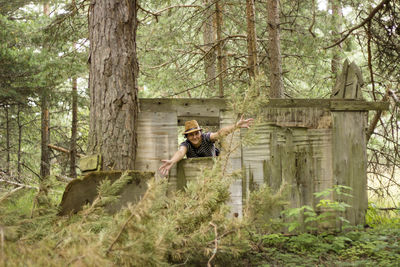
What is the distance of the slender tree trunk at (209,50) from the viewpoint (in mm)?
9411

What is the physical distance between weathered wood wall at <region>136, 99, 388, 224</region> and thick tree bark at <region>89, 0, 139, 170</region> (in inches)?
16.4

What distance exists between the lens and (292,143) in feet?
17.1

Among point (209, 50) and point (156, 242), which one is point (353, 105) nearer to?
point (156, 242)

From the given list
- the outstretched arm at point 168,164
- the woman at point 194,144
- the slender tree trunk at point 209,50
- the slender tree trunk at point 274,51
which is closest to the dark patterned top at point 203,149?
the woman at point 194,144

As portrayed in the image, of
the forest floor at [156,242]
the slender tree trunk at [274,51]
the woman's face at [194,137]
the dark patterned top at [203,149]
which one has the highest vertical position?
the slender tree trunk at [274,51]

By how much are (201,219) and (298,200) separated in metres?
2.48

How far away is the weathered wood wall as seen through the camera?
510 cm

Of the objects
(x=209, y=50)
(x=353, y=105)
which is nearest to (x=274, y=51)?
(x=209, y=50)

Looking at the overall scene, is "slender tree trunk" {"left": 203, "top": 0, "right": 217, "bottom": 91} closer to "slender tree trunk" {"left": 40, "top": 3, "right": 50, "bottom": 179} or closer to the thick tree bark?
the thick tree bark

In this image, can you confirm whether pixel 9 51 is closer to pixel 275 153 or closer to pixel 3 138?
pixel 3 138

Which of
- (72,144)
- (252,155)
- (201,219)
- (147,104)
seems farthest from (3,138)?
(201,219)

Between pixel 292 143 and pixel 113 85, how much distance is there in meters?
2.64

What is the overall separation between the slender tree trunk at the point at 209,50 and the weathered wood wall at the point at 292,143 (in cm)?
376

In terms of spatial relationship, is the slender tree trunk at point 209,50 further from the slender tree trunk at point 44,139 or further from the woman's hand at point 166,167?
the slender tree trunk at point 44,139
